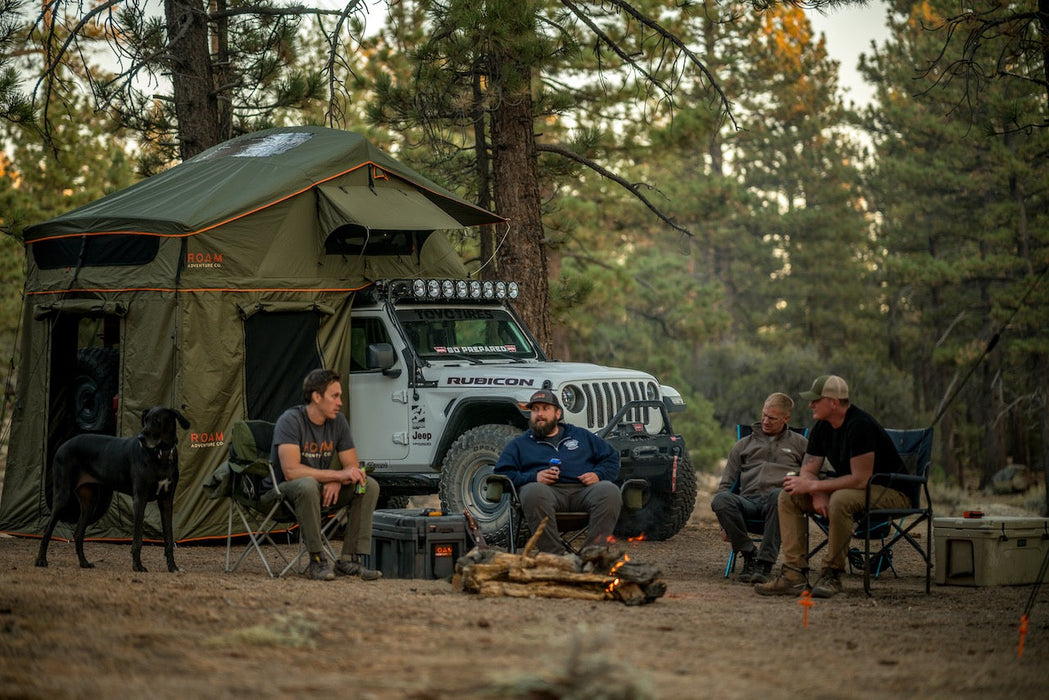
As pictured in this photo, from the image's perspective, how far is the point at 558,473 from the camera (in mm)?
7973

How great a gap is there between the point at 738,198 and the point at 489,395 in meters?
17.4

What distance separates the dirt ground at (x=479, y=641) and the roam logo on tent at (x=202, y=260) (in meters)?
2.54

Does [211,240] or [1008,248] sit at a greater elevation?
[1008,248]

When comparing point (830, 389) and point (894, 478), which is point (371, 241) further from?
point (894, 478)

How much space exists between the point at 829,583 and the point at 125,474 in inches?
176

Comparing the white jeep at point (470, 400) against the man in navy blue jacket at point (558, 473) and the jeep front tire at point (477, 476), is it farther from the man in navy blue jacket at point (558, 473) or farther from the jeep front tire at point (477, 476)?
the man in navy blue jacket at point (558, 473)

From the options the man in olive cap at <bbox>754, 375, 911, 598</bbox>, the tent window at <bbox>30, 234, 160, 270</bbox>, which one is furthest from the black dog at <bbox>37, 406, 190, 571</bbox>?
the man in olive cap at <bbox>754, 375, 911, 598</bbox>

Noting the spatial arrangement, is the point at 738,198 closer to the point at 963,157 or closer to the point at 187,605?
the point at 963,157

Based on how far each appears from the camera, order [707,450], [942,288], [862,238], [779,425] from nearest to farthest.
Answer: [779,425] < [707,450] < [942,288] < [862,238]

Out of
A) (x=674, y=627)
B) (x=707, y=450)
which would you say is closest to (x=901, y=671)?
(x=674, y=627)

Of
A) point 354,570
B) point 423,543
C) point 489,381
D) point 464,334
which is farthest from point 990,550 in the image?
point 464,334

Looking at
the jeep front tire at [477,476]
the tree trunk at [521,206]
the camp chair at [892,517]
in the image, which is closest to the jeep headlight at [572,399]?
the jeep front tire at [477,476]

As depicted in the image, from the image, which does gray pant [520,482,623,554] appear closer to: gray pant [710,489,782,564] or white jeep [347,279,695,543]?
gray pant [710,489,782,564]

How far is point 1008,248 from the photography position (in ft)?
79.1
